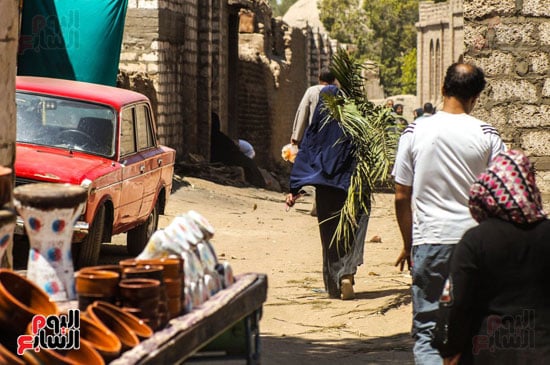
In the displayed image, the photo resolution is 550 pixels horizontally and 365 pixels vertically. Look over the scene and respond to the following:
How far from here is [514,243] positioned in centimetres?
449

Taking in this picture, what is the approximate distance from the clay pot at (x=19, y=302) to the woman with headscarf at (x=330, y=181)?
584cm

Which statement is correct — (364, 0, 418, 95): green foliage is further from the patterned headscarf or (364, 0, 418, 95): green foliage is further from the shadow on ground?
the patterned headscarf

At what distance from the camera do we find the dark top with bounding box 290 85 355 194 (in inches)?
385

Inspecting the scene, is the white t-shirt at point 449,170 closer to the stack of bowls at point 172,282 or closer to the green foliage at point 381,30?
the stack of bowls at point 172,282

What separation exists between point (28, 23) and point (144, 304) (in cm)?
1244

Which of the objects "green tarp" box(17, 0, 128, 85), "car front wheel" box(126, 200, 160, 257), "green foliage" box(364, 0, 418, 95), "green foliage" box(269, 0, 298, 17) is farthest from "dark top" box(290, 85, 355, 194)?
"green foliage" box(269, 0, 298, 17)

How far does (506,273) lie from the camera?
14.8 ft

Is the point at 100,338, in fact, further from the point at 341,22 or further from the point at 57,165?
the point at 341,22

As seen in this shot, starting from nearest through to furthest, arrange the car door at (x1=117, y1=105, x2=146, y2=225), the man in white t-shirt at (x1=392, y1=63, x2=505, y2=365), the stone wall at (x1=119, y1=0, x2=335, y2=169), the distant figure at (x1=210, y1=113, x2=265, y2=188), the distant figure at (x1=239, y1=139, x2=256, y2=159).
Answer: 1. the man in white t-shirt at (x1=392, y1=63, x2=505, y2=365)
2. the car door at (x1=117, y1=105, x2=146, y2=225)
3. the stone wall at (x1=119, y1=0, x2=335, y2=169)
4. the distant figure at (x1=210, y1=113, x2=265, y2=188)
5. the distant figure at (x1=239, y1=139, x2=256, y2=159)

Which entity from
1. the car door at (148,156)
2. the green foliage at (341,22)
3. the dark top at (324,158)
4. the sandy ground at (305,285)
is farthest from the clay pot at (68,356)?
the green foliage at (341,22)

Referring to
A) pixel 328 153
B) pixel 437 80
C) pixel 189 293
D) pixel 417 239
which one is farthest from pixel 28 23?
pixel 437 80

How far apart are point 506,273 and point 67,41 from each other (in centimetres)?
1215

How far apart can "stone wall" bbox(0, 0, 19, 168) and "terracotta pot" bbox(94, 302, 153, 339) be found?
225 cm

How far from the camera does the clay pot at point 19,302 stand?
3.75 metres
